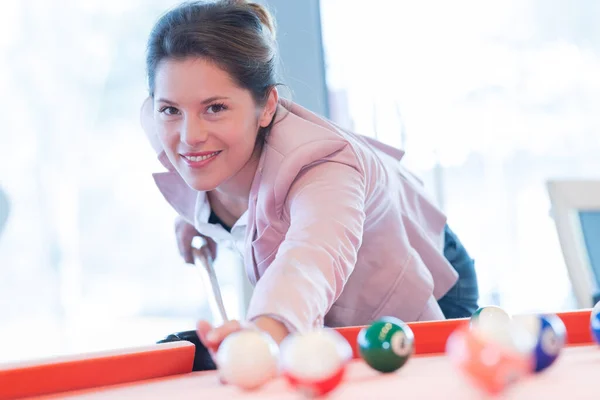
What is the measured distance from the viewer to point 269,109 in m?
1.82

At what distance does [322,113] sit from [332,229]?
1.82 meters

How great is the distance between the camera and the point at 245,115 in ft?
5.62

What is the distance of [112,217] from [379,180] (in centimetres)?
206

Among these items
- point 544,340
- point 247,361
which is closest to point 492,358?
point 544,340

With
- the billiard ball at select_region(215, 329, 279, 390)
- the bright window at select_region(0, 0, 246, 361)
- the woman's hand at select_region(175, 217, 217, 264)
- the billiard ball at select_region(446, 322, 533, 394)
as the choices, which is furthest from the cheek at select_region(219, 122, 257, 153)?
the bright window at select_region(0, 0, 246, 361)

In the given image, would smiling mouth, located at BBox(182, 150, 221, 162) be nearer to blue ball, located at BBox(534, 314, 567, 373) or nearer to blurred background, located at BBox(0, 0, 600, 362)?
blue ball, located at BBox(534, 314, 567, 373)

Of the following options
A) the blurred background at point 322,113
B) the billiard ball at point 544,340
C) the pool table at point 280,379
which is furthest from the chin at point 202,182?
the blurred background at point 322,113

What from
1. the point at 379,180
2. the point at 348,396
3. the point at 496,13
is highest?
the point at 496,13

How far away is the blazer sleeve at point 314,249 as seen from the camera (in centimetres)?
120

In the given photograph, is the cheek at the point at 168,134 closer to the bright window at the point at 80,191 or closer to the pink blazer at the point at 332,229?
the pink blazer at the point at 332,229

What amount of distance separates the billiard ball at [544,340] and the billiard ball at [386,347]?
14cm

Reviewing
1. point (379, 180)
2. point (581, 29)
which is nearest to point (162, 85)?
point (379, 180)

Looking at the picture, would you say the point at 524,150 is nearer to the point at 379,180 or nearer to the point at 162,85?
the point at 379,180

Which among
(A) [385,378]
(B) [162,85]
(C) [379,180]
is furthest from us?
(C) [379,180]
